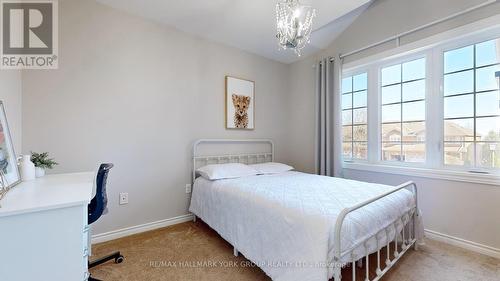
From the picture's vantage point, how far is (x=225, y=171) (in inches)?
104

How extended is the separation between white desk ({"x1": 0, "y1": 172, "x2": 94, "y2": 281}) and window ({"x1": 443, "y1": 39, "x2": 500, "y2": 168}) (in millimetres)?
3249

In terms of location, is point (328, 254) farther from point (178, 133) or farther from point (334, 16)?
point (334, 16)

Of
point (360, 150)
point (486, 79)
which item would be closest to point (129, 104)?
point (360, 150)

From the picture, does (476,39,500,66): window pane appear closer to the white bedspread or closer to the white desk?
the white bedspread

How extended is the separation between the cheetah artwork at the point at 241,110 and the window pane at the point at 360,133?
1621mm

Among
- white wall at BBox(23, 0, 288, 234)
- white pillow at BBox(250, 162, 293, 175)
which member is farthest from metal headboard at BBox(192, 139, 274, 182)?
white pillow at BBox(250, 162, 293, 175)

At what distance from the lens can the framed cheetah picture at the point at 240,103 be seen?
3.25 m

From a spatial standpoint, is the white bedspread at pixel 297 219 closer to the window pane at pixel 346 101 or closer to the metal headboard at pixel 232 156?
the metal headboard at pixel 232 156

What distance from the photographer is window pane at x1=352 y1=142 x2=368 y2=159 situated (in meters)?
3.03

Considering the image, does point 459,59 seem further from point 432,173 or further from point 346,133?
point 346,133

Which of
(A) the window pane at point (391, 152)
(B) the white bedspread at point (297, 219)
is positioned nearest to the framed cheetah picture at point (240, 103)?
(B) the white bedspread at point (297, 219)

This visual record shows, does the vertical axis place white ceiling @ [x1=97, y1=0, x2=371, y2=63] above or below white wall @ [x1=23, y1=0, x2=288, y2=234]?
above

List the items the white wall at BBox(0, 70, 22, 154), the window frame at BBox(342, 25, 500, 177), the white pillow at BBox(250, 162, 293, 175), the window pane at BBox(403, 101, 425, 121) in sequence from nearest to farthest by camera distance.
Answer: the white wall at BBox(0, 70, 22, 154) < the window frame at BBox(342, 25, 500, 177) < the window pane at BBox(403, 101, 425, 121) < the white pillow at BBox(250, 162, 293, 175)

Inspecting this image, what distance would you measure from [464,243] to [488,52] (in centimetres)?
190
